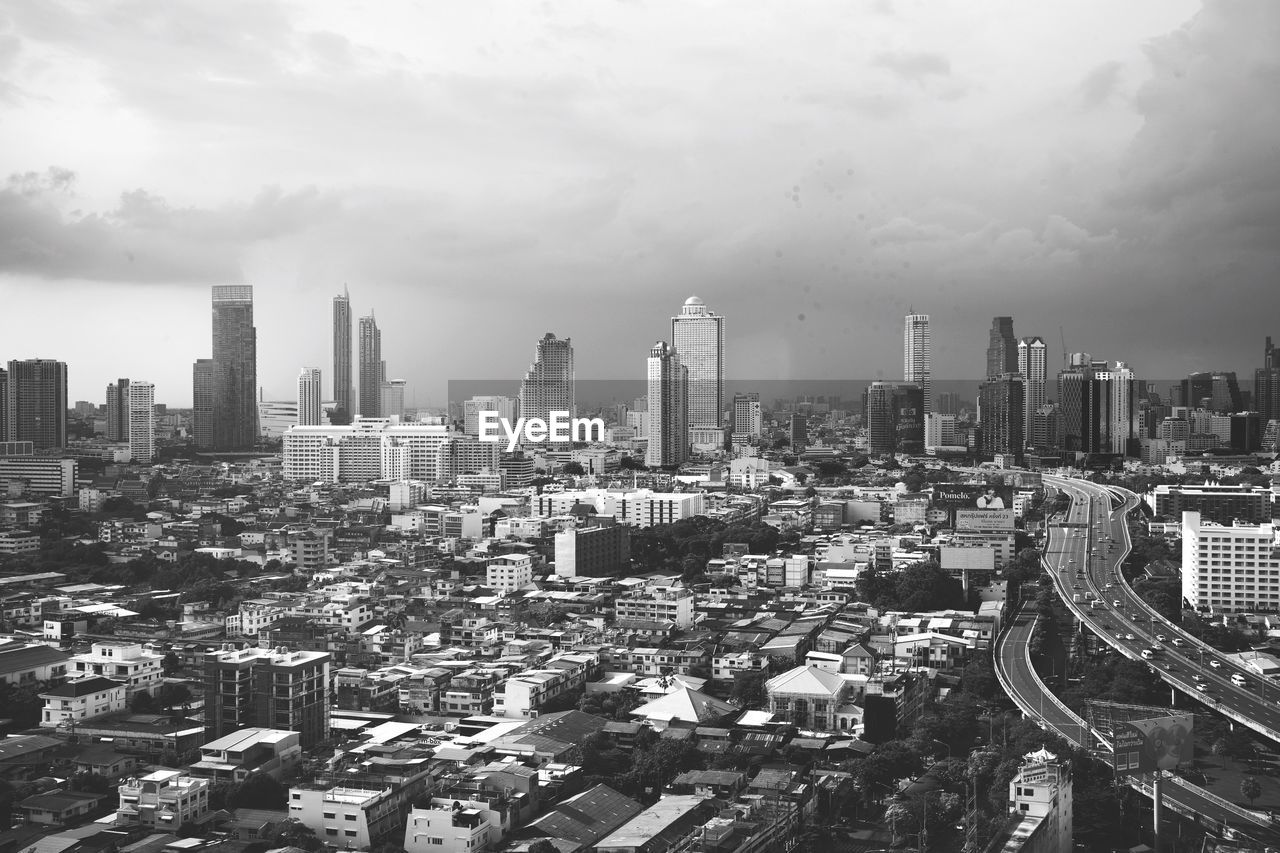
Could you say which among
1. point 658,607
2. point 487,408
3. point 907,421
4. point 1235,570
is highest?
point 487,408

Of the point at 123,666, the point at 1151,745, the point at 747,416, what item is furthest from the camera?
the point at 747,416

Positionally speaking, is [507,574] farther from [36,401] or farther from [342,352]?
[342,352]

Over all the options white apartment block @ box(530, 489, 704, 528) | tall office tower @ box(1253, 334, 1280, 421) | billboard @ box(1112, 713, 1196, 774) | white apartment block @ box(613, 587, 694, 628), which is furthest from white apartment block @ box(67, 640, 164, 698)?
tall office tower @ box(1253, 334, 1280, 421)

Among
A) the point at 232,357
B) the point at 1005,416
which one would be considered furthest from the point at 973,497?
the point at 232,357

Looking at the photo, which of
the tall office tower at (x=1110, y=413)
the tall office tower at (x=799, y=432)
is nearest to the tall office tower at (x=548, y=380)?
the tall office tower at (x=799, y=432)

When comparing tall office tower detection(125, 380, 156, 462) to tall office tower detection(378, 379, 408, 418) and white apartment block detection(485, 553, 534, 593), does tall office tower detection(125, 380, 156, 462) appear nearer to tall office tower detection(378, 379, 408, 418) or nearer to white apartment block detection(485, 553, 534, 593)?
tall office tower detection(378, 379, 408, 418)

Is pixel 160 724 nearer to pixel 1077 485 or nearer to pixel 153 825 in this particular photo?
pixel 153 825

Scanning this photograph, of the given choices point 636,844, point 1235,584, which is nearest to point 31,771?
point 636,844
